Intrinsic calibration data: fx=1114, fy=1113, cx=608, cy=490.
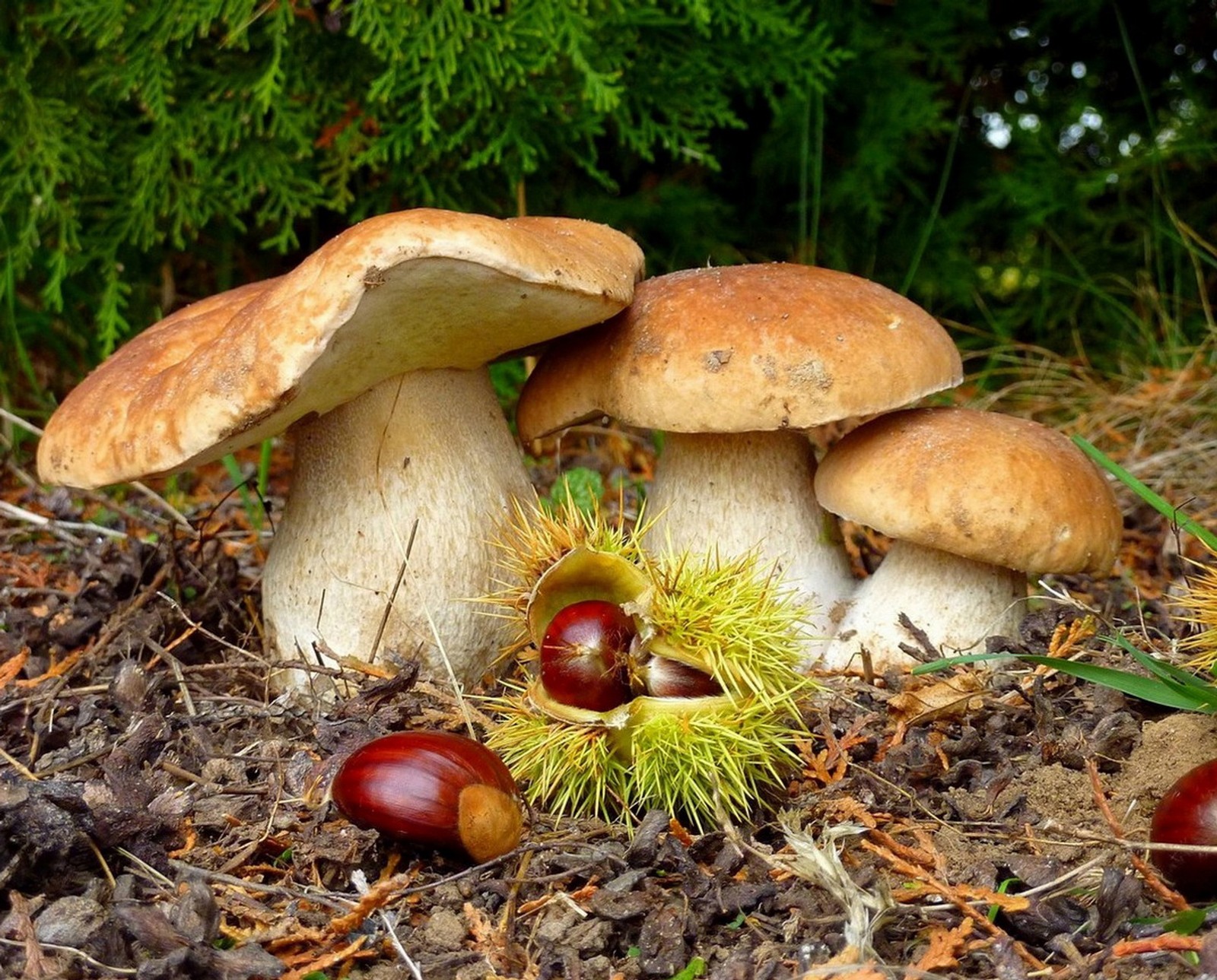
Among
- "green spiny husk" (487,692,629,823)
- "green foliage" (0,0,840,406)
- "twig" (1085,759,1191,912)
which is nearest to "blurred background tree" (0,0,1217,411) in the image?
"green foliage" (0,0,840,406)

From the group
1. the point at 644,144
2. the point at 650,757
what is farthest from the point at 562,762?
the point at 644,144

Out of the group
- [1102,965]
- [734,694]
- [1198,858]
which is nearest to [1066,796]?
[1198,858]

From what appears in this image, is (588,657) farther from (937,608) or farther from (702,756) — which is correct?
(937,608)

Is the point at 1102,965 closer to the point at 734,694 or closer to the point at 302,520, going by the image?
the point at 734,694

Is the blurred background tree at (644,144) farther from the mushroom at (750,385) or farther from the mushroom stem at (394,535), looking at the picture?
the mushroom stem at (394,535)

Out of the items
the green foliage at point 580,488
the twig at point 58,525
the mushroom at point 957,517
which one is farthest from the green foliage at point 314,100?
the mushroom at point 957,517
